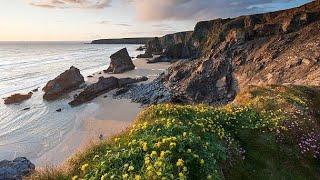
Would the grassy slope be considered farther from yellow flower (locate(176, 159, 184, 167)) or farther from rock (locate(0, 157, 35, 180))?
rock (locate(0, 157, 35, 180))

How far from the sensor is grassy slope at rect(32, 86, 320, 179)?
29.2 ft

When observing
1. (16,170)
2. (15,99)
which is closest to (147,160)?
(16,170)

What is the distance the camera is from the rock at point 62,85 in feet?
189

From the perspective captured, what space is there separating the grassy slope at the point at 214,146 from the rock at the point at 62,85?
146 feet

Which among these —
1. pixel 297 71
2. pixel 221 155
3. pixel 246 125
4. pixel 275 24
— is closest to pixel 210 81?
pixel 297 71

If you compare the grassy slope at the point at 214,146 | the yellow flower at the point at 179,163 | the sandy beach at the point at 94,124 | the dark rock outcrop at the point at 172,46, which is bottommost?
the dark rock outcrop at the point at 172,46

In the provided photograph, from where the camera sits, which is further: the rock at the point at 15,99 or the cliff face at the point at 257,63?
the rock at the point at 15,99

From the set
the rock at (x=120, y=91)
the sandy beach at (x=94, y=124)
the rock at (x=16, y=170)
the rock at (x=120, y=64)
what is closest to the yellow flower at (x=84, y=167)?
the rock at (x=16, y=170)

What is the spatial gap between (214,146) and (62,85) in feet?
174

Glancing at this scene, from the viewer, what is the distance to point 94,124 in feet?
129

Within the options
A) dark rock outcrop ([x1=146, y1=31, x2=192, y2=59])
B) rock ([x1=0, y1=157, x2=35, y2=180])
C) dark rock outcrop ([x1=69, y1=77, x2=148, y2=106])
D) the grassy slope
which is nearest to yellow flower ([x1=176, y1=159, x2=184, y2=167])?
the grassy slope

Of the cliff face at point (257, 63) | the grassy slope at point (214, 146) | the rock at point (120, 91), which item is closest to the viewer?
the grassy slope at point (214, 146)

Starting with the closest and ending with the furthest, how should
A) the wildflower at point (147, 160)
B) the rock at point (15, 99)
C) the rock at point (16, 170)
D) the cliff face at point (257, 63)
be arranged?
1. the wildflower at point (147, 160)
2. the rock at point (16, 170)
3. the cliff face at point (257, 63)
4. the rock at point (15, 99)

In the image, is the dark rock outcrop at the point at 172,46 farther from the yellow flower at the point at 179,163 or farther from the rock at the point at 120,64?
the yellow flower at the point at 179,163
